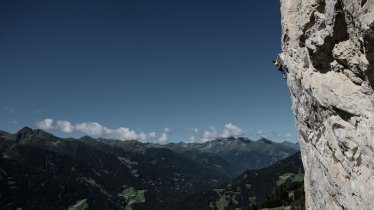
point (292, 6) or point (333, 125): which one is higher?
point (292, 6)

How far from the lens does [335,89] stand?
19109 millimetres

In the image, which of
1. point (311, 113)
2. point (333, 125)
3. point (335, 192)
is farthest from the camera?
point (311, 113)

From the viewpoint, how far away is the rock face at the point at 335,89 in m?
16.0

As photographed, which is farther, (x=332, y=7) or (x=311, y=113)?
(x=311, y=113)

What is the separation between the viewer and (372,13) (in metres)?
13.3

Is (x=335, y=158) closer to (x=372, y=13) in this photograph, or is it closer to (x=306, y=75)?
(x=306, y=75)

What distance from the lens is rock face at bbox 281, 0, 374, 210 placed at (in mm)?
→ 16008

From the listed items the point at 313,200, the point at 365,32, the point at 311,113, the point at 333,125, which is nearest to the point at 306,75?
the point at 311,113

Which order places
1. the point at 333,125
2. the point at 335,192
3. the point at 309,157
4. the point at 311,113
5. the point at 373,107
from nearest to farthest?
the point at 373,107, the point at 333,125, the point at 335,192, the point at 311,113, the point at 309,157

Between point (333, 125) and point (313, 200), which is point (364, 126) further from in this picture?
point (313, 200)

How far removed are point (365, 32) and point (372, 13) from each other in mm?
893

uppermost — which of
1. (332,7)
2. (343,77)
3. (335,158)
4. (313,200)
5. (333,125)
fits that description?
(332,7)

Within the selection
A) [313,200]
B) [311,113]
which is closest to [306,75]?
[311,113]

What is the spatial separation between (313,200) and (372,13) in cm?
1978
